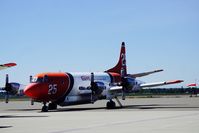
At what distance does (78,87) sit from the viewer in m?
45.9

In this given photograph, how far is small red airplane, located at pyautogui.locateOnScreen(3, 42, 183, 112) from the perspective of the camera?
1651 inches

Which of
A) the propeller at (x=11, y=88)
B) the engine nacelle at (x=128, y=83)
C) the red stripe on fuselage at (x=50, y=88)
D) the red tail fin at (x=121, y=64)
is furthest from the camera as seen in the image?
the red tail fin at (x=121, y=64)

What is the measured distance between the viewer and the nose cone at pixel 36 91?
4116cm

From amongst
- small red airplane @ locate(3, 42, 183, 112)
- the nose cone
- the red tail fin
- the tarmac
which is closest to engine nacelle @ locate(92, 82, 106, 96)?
small red airplane @ locate(3, 42, 183, 112)

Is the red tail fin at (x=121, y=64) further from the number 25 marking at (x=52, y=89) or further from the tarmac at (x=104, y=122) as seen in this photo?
the tarmac at (x=104, y=122)

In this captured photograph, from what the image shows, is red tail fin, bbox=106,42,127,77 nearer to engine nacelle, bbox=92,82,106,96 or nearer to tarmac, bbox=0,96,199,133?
engine nacelle, bbox=92,82,106,96

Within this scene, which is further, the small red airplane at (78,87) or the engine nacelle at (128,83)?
the engine nacelle at (128,83)

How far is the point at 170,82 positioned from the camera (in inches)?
1858

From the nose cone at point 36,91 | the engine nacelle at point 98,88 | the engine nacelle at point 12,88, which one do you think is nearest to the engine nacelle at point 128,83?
the engine nacelle at point 98,88

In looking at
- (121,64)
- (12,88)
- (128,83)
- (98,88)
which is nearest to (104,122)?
(98,88)

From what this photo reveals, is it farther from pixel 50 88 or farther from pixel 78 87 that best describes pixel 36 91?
pixel 78 87

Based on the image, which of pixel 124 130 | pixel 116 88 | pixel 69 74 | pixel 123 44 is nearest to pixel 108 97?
pixel 116 88

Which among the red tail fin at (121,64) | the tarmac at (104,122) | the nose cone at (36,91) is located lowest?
the tarmac at (104,122)

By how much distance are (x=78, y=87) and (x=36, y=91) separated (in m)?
6.03
